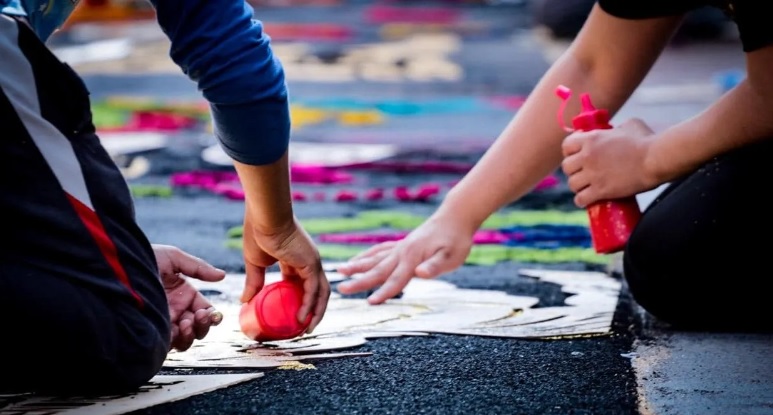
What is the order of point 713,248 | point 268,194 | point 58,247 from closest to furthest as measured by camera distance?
point 58,247 < point 268,194 < point 713,248

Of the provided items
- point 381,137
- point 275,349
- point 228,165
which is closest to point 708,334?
point 275,349

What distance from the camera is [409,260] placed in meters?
1.67

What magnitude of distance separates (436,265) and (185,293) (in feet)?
1.22

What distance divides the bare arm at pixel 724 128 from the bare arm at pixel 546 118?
0.17 m

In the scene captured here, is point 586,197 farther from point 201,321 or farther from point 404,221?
point 404,221

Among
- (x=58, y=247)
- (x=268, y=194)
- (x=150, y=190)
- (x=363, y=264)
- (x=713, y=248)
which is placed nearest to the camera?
(x=58, y=247)

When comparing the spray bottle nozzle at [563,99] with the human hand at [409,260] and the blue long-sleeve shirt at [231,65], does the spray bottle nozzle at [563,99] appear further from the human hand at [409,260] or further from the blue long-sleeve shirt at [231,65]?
the blue long-sleeve shirt at [231,65]

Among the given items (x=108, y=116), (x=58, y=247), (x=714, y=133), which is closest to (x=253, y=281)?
(x=58, y=247)

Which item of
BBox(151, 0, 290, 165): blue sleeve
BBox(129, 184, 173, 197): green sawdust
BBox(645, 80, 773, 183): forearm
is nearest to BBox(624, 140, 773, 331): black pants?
BBox(645, 80, 773, 183): forearm

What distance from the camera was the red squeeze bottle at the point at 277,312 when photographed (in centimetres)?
148

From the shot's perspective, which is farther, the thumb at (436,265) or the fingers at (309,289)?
the thumb at (436,265)

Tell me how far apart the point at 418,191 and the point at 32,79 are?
156 centimetres

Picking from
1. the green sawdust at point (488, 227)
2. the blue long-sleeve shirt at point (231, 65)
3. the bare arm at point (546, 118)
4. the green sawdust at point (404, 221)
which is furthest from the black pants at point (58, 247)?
the green sawdust at point (404, 221)

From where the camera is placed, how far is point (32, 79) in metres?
1.18
